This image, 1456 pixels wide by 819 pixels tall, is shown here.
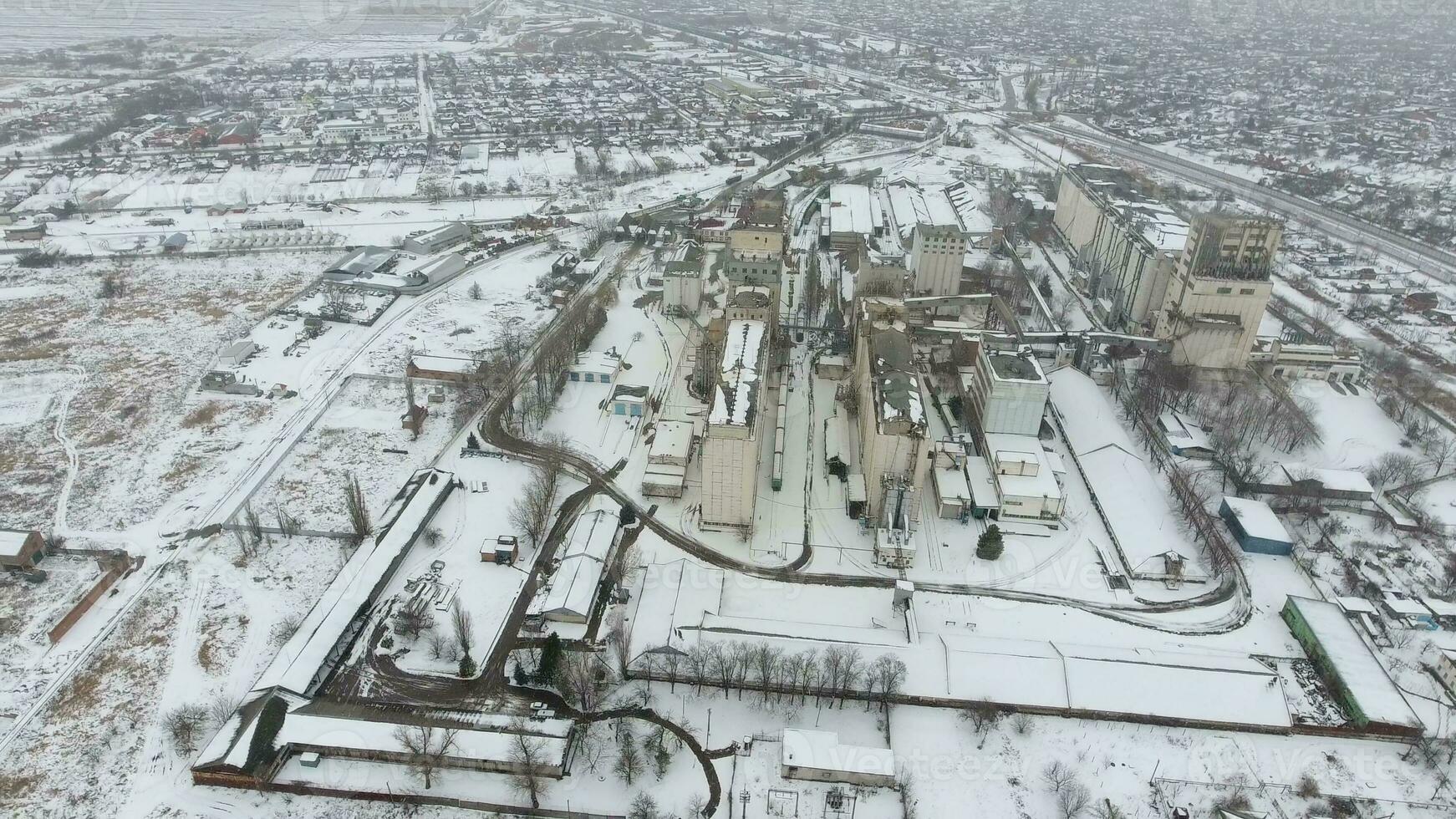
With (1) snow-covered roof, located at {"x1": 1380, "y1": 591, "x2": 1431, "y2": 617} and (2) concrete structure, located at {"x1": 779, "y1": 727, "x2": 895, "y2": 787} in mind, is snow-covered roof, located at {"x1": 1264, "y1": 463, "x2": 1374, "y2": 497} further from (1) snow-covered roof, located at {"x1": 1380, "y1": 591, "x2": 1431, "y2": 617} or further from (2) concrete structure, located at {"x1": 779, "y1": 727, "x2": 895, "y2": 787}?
(2) concrete structure, located at {"x1": 779, "y1": 727, "x2": 895, "y2": 787}

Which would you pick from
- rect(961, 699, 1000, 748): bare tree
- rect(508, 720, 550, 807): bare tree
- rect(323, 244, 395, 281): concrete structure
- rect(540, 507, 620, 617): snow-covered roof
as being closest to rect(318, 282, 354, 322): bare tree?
rect(323, 244, 395, 281): concrete structure

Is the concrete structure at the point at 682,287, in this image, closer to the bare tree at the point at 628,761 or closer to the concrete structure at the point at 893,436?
the concrete structure at the point at 893,436

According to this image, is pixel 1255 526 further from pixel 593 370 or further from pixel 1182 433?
pixel 593 370

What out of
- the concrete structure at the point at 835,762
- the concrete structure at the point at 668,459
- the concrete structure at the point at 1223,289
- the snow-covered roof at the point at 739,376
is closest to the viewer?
the concrete structure at the point at 835,762

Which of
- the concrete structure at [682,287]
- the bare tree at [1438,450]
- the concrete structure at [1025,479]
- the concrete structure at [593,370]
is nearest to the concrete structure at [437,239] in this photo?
the concrete structure at [682,287]

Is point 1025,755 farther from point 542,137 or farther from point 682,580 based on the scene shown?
point 542,137

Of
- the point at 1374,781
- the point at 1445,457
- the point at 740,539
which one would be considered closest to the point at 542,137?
the point at 740,539

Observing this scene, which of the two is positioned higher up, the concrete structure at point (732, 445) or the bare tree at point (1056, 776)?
the concrete structure at point (732, 445)
